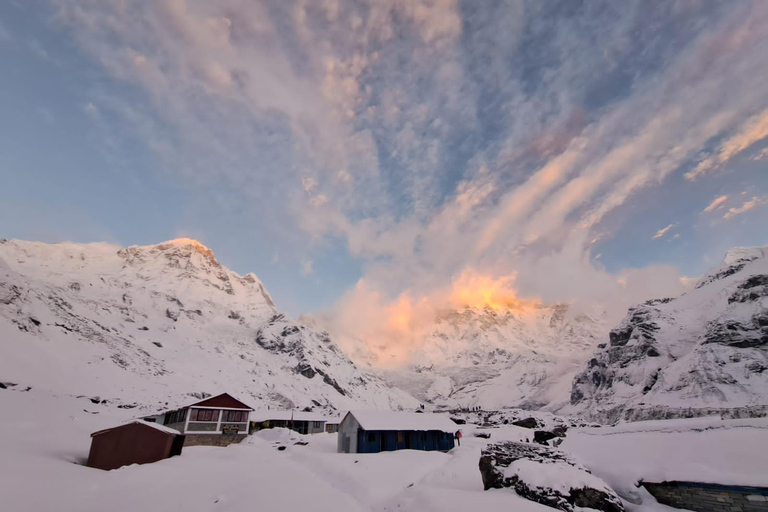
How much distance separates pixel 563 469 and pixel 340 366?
182508 mm

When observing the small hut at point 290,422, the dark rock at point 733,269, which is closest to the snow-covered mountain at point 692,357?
the dark rock at point 733,269

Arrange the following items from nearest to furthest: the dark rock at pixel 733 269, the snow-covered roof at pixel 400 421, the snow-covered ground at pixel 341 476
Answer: the snow-covered ground at pixel 341 476 < the snow-covered roof at pixel 400 421 < the dark rock at pixel 733 269

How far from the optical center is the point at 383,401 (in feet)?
594

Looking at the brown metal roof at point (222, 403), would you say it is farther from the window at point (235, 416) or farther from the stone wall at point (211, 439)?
the stone wall at point (211, 439)

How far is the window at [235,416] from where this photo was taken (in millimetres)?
47469

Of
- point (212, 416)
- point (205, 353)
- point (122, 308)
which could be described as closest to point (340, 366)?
point (205, 353)

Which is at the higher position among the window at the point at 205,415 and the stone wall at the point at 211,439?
the window at the point at 205,415

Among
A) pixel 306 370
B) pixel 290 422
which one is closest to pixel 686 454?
pixel 290 422

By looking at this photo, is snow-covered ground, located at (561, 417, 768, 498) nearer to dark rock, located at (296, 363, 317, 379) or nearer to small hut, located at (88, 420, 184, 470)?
small hut, located at (88, 420, 184, 470)

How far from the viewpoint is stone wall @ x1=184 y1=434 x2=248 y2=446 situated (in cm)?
4253

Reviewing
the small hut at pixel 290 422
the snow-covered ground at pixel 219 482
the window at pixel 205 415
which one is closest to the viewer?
the snow-covered ground at pixel 219 482

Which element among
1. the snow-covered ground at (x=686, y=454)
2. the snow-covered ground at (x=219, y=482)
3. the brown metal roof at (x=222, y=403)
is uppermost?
the brown metal roof at (x=222, y=403)

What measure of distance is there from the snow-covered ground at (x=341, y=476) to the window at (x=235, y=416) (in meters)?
21.2

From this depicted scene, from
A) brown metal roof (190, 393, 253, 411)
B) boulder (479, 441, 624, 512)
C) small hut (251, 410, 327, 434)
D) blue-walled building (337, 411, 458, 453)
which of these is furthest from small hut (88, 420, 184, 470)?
small hut (251, 410, 327, 434)
